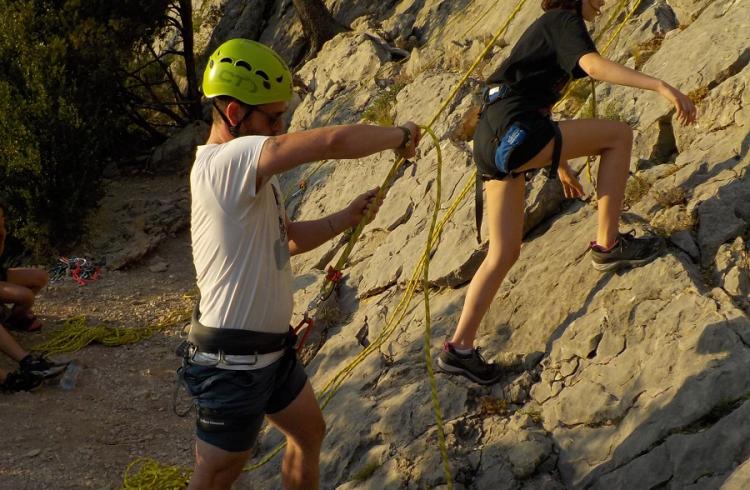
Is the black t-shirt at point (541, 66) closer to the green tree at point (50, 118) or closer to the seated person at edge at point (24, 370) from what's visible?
the seated person at edge at point (24, 370)

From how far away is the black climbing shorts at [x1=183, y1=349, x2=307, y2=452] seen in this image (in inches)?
131

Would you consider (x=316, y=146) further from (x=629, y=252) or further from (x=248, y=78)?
(x=629, y=252)

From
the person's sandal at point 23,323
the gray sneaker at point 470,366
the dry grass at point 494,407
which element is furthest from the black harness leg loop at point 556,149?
the person's sandal at point 23,323

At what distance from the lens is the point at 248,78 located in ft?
10.8

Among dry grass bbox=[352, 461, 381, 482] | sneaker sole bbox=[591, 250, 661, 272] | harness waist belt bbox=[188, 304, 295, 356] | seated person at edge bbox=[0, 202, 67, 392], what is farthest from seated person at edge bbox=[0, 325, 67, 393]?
sneaker sole bbox=[591, 250, 661, 272]

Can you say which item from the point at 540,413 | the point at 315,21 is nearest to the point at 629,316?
the point at 540,413

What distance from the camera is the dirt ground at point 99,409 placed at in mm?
5484

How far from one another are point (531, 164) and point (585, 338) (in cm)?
97

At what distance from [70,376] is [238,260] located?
4.06 m

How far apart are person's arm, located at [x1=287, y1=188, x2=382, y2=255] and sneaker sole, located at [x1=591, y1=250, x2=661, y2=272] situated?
1422mm

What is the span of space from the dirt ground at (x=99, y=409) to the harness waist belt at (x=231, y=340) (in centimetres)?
197

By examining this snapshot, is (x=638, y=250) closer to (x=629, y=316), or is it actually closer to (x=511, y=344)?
(x=629, y=316)

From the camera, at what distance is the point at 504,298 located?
502 cm

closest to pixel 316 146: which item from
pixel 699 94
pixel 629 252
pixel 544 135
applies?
pixel 544 135
